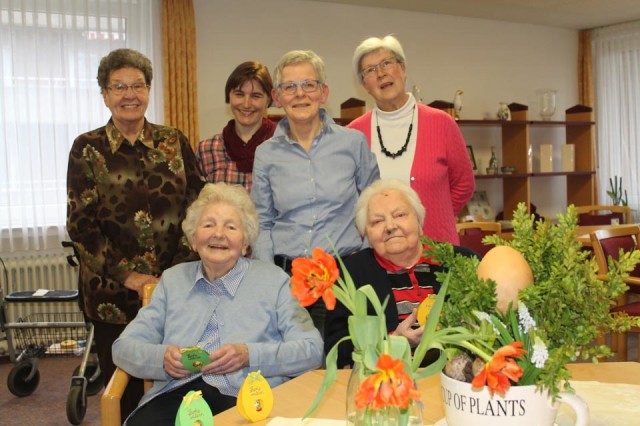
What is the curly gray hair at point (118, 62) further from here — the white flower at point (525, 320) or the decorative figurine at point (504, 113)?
the decorative figurine at point (504, 113)

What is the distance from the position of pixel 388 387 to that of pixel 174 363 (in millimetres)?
1161

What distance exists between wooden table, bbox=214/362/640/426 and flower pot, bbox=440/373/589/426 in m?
0.32

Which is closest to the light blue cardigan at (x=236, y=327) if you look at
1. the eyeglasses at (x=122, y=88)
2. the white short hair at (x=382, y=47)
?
the eyeglasses at (x=122, y=88)

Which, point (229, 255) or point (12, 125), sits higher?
point (12, 125)

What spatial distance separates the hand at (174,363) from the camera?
2010 mm

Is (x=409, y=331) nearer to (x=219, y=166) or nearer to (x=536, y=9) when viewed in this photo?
(x=219, y=166)

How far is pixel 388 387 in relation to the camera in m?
0.98

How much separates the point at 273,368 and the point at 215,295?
12.6 inches

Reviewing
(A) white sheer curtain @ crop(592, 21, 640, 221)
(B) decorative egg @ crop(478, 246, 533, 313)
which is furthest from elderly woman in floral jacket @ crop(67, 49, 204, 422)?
(A) white sheer curtain @ crop(592, 21, 640, 221)

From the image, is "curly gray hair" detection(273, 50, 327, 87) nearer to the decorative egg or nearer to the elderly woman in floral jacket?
the elderly woman in floral jacket

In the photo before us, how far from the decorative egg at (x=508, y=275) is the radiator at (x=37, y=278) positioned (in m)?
4.81

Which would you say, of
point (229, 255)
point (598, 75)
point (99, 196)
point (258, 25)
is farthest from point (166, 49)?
point (598, 75)

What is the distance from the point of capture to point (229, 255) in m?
2.25

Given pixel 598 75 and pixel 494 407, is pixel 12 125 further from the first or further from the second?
pixel 598 75
